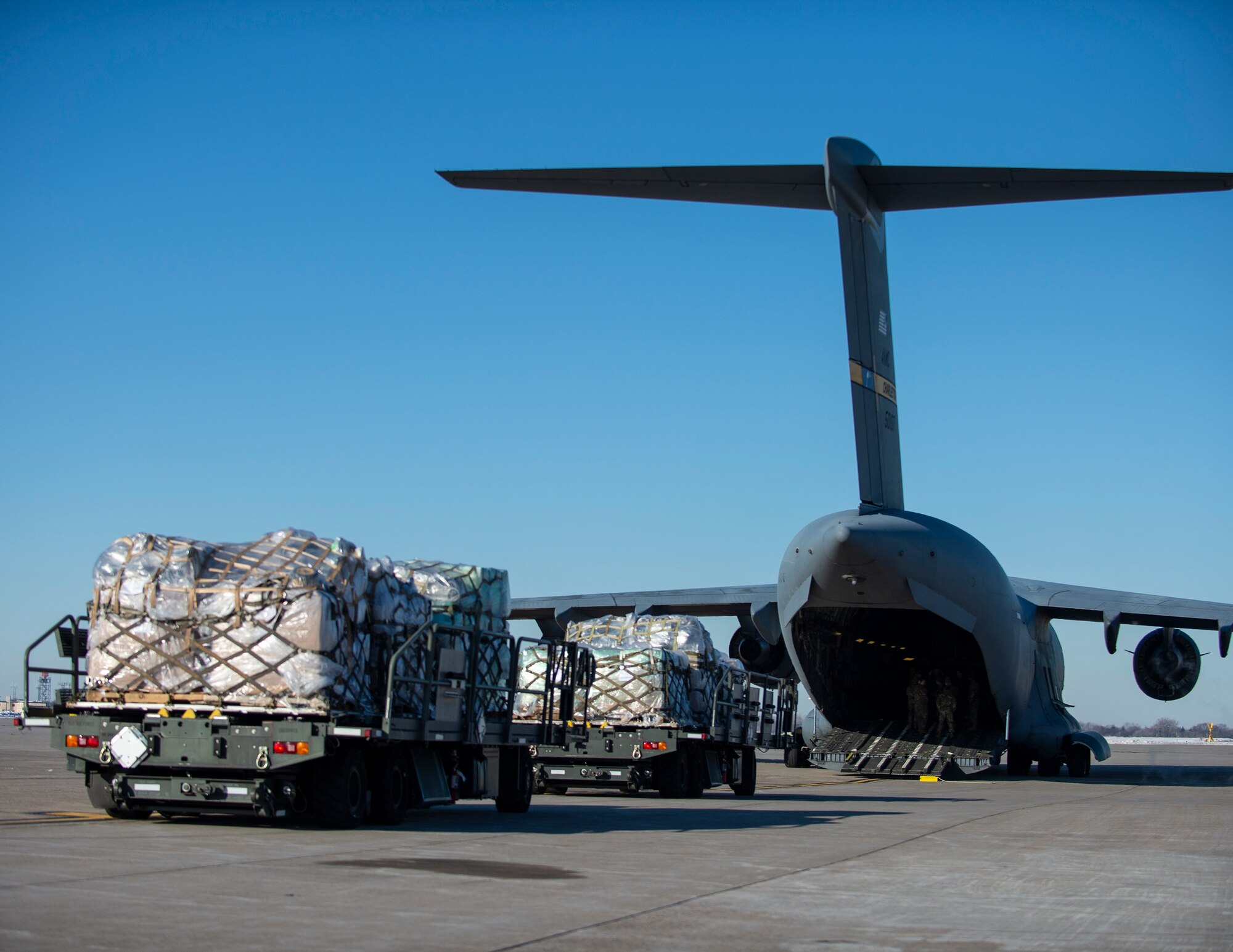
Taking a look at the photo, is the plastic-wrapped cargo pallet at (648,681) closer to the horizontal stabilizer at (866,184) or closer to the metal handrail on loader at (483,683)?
the metal handrail on loader at (483,683)

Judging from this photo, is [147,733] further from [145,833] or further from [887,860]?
[887,860]

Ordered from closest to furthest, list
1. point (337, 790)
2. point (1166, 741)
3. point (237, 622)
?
point (237, 622) < point (337, 790) < point (1166, 741)

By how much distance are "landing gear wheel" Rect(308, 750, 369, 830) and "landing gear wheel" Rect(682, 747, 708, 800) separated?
25.9 ft

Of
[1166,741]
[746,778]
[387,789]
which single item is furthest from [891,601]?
[1166,741]

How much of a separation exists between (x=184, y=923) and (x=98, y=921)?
401mm

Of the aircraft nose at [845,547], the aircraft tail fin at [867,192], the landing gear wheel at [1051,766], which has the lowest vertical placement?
the landing gear wheel at [1051,766]

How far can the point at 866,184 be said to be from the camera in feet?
79.5

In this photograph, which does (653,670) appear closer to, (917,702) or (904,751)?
(904,751)

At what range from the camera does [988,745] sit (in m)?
30.2

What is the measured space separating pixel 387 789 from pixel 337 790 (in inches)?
27.1

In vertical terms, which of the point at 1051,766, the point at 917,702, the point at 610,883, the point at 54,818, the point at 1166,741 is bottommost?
the point at 610,883

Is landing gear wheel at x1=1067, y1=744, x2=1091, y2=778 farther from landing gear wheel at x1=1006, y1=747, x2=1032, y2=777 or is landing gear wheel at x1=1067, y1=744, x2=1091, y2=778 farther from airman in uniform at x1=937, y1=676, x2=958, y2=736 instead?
airman in uniform at x1=937, y1=676, x2=958, y2=736

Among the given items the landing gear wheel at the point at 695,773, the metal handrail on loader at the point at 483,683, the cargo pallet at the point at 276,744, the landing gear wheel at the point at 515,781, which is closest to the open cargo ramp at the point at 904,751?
the landing gear wheel at the point at 695,773

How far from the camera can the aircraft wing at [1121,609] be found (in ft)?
102
